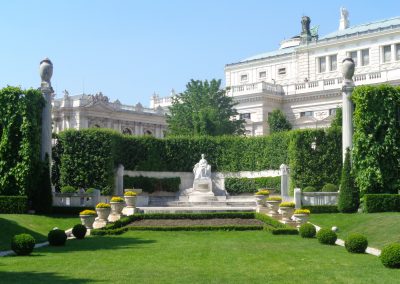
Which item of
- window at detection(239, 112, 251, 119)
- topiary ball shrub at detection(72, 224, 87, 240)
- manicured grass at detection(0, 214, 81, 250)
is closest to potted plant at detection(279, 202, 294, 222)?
manicured grass at detection(0, 214, 81, 250)

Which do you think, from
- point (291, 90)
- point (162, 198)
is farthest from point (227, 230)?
point (291, 90)

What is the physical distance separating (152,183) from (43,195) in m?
14.9

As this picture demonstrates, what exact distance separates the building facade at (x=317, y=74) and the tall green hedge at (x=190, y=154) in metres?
18.2

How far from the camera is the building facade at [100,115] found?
280 ft

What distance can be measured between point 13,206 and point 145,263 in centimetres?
2204

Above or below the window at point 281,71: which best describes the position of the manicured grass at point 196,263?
below

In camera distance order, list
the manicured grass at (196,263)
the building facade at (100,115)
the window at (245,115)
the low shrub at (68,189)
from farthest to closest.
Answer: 1. the building facade at (100,115)
2. the window at (245,115)
3. the low shrub at (68,189)
4. the manicured grass at (196,263)

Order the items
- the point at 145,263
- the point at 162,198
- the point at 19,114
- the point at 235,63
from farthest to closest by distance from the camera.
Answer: the point at 235,63 → the point at 162,198 → the point at 19,114 → the point at 145,263

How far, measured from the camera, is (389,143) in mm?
39500

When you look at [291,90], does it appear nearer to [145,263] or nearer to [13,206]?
[13,206]

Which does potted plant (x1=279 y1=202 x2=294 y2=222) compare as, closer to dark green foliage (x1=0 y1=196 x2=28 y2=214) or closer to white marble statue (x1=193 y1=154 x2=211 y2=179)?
dark green foliage (x1=0 y1=196 x2=28 y2=214)

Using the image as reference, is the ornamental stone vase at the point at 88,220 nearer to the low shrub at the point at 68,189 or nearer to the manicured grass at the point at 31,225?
the manicured grass at the point at 31,225

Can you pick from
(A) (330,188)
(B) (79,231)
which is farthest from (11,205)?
(A) (330,188)

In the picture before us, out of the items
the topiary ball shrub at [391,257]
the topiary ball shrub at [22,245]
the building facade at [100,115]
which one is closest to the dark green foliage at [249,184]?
the topiary ball shrub at [22,245]
